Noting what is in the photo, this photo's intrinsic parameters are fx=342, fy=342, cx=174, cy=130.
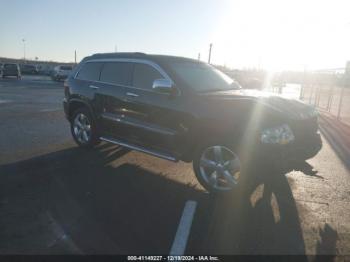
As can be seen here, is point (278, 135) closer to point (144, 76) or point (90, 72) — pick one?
point (144, 76)

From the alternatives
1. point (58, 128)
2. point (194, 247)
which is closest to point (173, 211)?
point (194, 247)

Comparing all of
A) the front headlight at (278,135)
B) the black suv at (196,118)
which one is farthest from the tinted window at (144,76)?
the front headlight at (278,135)

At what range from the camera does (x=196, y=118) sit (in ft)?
16.5

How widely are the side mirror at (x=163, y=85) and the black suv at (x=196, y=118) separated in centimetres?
2

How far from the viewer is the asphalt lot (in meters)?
3.63

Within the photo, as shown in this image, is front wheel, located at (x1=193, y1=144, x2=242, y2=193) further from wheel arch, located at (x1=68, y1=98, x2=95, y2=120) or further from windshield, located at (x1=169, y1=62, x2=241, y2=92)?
wheel arch, located at (x1=68, y1=98, x2=95, y2=120)

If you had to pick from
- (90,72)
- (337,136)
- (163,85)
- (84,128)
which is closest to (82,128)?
(84,128)

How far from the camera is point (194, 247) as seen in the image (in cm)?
358

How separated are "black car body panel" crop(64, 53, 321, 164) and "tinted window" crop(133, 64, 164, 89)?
0.14 feet

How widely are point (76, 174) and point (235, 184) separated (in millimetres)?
2653

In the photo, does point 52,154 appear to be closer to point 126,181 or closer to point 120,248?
point 126,181

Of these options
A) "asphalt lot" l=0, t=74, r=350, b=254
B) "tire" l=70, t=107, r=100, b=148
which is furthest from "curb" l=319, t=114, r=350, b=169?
"tire" l=70, t=107, r=100, b=148

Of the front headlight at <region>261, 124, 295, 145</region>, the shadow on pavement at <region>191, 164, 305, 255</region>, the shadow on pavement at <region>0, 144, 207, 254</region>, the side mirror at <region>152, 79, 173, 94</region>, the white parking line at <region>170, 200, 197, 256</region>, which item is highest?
the side mirror at <region>152, 79, 173, 94</region>

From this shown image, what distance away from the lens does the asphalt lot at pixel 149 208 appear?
11.9ft
